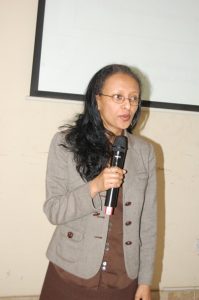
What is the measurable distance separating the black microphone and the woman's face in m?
0.14

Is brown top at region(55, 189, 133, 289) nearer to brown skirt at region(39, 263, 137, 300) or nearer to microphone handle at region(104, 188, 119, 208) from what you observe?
brown skirt at region(39, 263, 137, 300)

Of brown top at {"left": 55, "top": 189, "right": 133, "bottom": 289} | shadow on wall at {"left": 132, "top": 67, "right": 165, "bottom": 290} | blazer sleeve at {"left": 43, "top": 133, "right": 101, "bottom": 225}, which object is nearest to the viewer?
blazer sleeve at {"left": 43, "top": 133, "right": 101, "bottom": 225}

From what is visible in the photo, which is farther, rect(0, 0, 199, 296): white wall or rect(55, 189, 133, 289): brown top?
rect(0, 0, 199, 296): white wall

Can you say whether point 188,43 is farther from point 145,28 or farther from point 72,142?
point 72,142

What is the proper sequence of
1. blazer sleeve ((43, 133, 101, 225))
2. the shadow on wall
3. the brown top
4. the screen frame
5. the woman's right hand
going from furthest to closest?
the shadow on wall, the screen frame, the brown top, blazer sleeve ((43, 133, 101, 225)), the woman's right hand

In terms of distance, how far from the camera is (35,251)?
2.12 metres

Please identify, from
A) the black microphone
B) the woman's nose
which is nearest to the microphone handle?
the black microphone

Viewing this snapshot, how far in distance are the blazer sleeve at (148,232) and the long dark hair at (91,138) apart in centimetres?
23

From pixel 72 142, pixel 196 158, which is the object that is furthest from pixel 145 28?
pixel 72 142

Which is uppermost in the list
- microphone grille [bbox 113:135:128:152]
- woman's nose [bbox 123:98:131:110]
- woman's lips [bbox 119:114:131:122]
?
woman's nose [bbox 123:98:131:110]

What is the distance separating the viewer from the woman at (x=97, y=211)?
122 cm

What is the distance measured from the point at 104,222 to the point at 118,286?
28cm

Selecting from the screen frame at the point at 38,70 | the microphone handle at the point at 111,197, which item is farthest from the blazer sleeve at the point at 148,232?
the screen frame at the point at 38,70

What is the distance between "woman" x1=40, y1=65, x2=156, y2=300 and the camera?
1221mm
